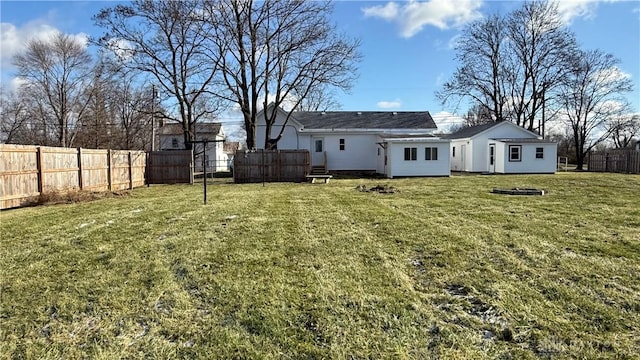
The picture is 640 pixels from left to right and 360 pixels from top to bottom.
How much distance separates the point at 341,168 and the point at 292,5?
33.8 ft

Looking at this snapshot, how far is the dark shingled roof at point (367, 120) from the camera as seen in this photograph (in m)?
26.0

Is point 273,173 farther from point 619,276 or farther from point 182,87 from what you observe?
point 619,276

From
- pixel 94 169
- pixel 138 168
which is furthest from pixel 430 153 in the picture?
pixel 94 169

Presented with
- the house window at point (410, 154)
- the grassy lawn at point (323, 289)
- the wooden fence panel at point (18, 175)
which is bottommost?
the grassy lawn at point (323, 289)

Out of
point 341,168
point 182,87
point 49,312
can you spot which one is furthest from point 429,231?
point 182,87

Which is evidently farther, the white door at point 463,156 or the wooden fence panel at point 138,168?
the white door at point 463,156

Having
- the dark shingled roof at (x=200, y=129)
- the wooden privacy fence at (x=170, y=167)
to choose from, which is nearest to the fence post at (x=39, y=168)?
the wooden privacy fence at (x=170, y=167)

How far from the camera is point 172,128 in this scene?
44.6 metres

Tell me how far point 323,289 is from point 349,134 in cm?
2198

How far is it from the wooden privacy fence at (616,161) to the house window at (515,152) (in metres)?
7.46

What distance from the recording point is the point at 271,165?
19797 millimetres

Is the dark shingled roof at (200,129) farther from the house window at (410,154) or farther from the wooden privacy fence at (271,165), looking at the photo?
the house window at (410,154)

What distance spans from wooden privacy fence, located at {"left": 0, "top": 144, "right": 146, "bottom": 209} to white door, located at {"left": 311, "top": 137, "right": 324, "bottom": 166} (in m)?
11.5

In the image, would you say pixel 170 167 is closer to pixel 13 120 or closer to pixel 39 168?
pixel 39 168
